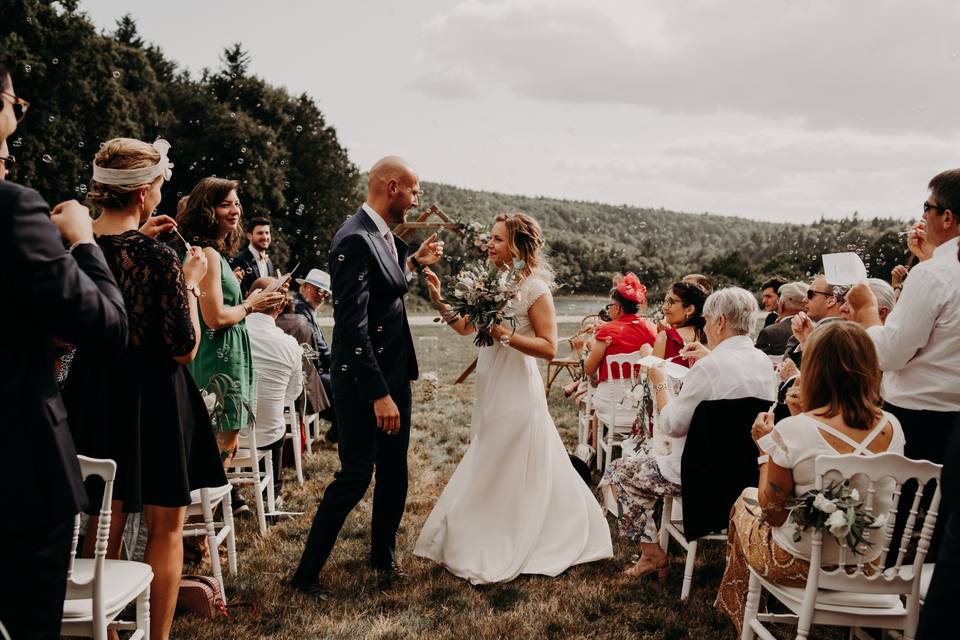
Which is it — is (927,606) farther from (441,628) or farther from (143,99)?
(143,99)

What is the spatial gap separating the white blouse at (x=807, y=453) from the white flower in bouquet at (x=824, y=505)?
0.17 m

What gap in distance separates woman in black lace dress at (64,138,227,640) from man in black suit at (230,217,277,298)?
3820 mm

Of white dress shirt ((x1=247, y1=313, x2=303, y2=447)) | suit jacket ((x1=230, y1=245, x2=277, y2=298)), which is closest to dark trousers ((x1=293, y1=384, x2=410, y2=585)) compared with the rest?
white dress shirt ((x1=247, y1=313, x2=303, y2=447))

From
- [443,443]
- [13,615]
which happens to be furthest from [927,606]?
[443,443]

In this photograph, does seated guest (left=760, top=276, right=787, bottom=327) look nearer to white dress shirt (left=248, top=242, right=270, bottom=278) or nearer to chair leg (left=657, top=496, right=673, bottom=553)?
chair leg (left=657, top=496, right=673, bottom=553)

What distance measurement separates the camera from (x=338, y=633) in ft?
12.2

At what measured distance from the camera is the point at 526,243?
4887mm

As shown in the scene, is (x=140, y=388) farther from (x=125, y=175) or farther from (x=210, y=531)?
(x=210, y=531)

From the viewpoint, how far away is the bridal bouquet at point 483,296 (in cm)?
450

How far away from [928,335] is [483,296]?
7.89ft

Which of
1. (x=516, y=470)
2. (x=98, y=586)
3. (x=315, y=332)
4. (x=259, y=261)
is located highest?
(x=259, y=261)

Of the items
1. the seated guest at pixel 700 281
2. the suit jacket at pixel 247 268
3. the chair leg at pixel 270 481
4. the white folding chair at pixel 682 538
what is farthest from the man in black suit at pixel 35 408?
the suit jacket at pixel 247 268

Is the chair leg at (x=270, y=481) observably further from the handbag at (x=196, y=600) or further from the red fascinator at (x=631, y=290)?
the red fascinator at (x=631, y=290)

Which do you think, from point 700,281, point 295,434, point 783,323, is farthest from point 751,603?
point 295,434
